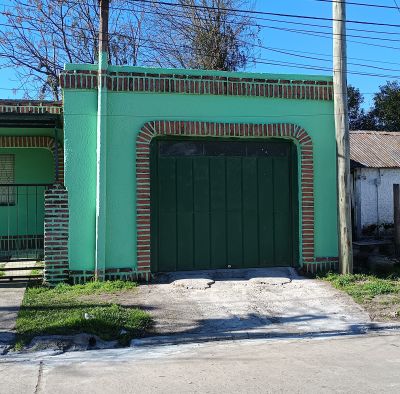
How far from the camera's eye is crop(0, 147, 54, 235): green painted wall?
11.9 metres

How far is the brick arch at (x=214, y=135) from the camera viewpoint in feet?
28.0

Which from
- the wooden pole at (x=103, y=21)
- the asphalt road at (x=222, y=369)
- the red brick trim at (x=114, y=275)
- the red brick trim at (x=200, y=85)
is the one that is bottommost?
the asphalt road at (x=222, y=369)

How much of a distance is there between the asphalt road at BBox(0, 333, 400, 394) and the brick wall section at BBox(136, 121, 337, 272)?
3.01 m

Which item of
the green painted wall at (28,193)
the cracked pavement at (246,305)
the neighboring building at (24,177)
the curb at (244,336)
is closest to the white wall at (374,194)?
the cracked pavement at (246,305)

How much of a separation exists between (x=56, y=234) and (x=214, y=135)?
123 inches

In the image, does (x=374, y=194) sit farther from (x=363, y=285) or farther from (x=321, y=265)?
(x=363, y=285)

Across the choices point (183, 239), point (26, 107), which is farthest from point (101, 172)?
point (26, 107)

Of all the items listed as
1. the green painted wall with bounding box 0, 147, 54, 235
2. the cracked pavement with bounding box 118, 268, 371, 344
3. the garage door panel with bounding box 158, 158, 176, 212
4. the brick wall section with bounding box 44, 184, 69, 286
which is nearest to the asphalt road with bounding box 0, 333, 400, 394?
the cracked pavement with bounding box 118, 268, 371, 344

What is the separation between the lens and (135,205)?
8539 millimetres

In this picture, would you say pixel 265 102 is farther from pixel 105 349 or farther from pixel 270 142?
pixel 105 349

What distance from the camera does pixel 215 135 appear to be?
29.0ft

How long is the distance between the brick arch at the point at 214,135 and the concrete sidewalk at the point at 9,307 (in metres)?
1.97

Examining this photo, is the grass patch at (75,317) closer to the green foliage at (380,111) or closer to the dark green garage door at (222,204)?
the dark green garage door at (222,204)

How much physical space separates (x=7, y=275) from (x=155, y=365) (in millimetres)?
4969
